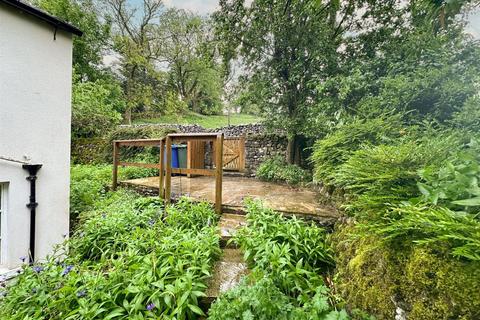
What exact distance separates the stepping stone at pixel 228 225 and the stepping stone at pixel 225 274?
0.15 meters

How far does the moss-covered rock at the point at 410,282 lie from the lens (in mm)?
1036

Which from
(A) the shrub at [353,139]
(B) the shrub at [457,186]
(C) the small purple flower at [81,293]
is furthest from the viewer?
(A) the shrub at [353,139]

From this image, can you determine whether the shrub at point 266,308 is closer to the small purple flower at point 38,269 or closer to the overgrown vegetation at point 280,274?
the overgrown vegetation at point 280,274

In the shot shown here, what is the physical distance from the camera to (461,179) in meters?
1.22

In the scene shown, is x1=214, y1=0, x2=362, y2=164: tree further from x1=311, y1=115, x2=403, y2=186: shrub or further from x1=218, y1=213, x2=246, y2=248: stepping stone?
x1=218, y1=213, x2=246, y2=248: stepping stone

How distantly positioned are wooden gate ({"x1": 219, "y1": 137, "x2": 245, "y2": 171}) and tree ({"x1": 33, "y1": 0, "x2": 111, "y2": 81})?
10990 millimetres

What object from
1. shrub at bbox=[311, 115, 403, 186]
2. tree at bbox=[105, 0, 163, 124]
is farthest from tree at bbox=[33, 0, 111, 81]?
shrub at bbox=[311, 115, 403, 186]

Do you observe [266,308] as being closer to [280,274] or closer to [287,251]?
[280,274]

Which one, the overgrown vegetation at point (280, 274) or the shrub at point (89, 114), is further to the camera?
the shrub at point (89, 114)

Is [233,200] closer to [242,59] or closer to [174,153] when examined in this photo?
[174,153]

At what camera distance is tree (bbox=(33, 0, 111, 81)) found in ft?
42.4

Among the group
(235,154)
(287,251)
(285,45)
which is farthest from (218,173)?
(235,154)

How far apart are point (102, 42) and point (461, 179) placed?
62.3ft

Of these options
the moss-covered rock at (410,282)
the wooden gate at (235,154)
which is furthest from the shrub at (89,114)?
the moss-covered rock at (410,282)
